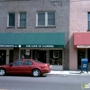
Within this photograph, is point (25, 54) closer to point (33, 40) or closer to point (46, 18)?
point (33, 40)

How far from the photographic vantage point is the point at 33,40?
74.7 ft

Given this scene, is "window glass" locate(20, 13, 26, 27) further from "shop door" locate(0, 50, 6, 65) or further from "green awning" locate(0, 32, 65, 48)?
"shop door" locate(0, 50, 6, 65)

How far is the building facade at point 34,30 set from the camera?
22969 mm

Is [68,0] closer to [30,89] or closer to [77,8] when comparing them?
[77,8]

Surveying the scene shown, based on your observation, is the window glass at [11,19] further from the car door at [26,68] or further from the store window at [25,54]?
the car door at [26,68]

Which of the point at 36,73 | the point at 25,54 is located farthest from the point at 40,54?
the point at 36,73

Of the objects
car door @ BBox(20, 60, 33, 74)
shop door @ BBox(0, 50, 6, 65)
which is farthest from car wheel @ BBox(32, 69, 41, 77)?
shop door @ BBox(0, 50, 6, 65)

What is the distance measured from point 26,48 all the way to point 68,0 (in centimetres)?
666

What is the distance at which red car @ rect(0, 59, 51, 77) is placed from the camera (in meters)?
17.7

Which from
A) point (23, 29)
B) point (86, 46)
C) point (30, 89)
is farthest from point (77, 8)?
point (30, 89)

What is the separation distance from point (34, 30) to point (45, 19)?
1661mm

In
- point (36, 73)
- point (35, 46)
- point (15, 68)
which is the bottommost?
point (36, 73)

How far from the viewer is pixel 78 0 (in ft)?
77.2

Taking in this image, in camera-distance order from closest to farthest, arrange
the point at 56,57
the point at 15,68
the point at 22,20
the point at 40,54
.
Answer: the point at 15,68
the point at 56,57
the point at 40,54
the point at 22,20
